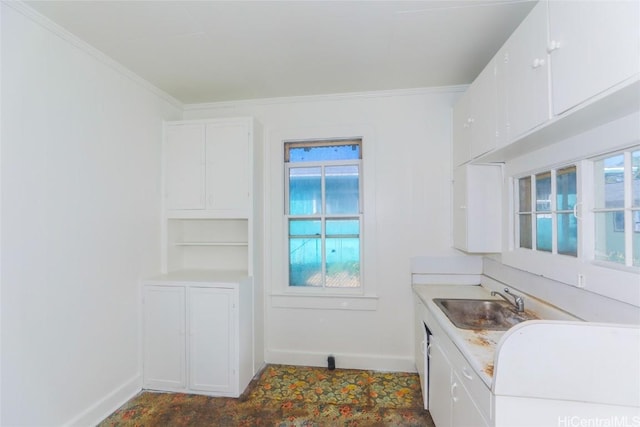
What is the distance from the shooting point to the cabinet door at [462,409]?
4.14 ft

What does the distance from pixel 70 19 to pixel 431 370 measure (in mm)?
3182

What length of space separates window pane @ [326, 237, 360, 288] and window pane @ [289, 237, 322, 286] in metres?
0.10

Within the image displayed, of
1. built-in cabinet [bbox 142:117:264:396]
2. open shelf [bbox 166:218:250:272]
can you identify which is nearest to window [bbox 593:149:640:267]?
built-in cabinet [bbox 142:117:264:396]

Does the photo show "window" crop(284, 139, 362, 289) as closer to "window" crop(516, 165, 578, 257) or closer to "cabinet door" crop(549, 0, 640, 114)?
"window" crop(516, 165, 578, 257)

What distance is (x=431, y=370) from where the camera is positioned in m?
2.04

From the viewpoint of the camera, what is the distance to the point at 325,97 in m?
2.94

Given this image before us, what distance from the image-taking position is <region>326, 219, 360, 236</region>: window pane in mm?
2977

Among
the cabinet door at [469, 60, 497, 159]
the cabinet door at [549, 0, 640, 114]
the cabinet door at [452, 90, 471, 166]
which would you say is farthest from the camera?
the cabinet door at [452, 90, 471, 166]

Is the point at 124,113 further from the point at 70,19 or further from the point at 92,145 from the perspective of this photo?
the point at 70,19

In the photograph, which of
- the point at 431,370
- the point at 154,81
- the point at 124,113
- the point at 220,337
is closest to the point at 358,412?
the point at 431,370

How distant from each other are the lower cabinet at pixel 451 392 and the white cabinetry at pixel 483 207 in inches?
32.3

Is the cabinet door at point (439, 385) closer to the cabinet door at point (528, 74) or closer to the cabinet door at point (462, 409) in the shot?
the cabinet door at point (462, 409)

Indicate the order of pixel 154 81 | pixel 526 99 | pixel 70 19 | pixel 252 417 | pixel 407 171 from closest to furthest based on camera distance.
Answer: pixel 526 99 < pixel 70 19 < pixel 252 417 < pixel 154 81 < pixel 407 171

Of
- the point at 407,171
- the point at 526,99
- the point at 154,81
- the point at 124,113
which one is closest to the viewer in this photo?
the point at 526,99
